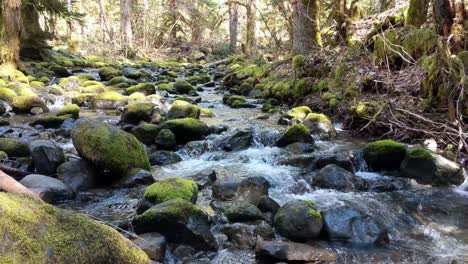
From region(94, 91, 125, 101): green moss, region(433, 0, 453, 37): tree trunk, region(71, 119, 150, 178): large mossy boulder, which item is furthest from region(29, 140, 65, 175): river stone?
region(433, 0, 453, 37): tree trunk

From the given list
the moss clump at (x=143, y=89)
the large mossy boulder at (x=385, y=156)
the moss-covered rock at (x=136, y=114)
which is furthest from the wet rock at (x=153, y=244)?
the moss clump at (x=143, y=89)

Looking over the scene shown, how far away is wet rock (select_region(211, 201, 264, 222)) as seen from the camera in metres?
4.15

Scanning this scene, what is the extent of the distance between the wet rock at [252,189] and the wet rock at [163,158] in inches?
68.1

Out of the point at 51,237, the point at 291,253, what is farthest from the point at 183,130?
the point at 51,237

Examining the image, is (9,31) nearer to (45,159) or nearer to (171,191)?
(45,159)

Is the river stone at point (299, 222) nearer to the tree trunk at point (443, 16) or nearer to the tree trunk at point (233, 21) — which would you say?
the tree trunk at point (443, 16)

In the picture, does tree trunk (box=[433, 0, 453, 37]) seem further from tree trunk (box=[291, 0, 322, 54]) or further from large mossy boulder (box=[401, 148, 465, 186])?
tree trunk (box=[291, 0, 322, 54])

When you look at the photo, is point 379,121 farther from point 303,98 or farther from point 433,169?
point 303,98

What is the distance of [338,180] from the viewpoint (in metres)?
5.30

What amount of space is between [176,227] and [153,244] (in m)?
0.30

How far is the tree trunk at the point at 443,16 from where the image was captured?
680 cm

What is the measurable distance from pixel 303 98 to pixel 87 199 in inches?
270

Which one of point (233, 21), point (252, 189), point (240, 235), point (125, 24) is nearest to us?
point (240, 235)

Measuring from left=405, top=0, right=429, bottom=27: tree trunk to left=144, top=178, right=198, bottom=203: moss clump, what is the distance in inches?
253
